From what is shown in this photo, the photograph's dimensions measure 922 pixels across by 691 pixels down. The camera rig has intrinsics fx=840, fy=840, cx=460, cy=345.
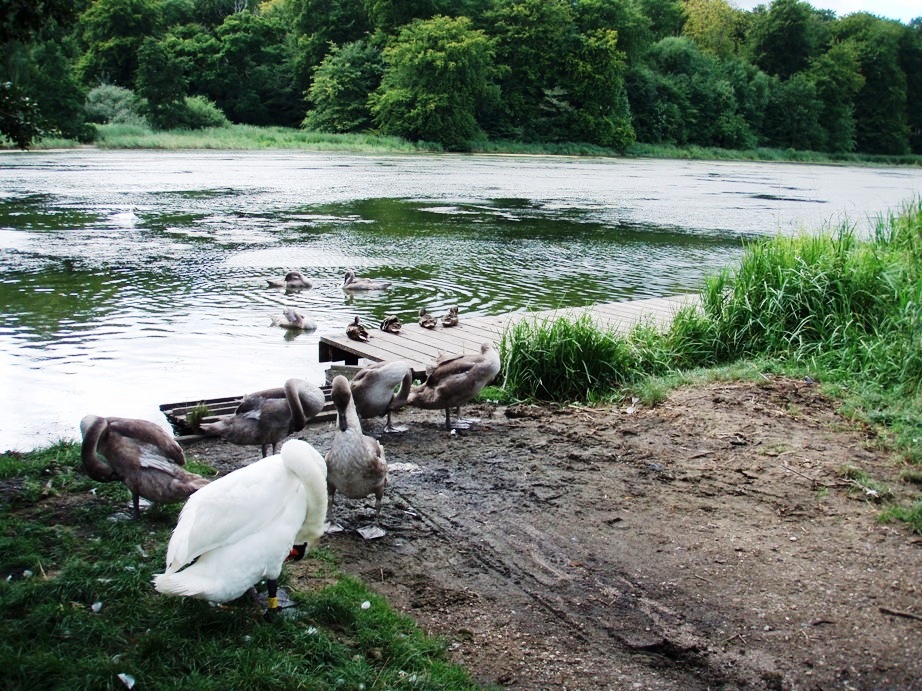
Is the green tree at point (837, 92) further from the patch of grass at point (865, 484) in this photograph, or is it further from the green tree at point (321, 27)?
the patch of grass at point (865, 484)

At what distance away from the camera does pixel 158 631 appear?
353 cm

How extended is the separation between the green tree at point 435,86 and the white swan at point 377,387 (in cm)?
5711

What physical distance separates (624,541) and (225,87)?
70.3 meters

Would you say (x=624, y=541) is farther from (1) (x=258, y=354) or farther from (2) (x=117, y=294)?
(2) (x=117, y=294)

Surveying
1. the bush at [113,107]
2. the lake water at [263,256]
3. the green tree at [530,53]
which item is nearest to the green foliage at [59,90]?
the bush at [113,107]

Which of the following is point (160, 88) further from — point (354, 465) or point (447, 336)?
point (354, 465)

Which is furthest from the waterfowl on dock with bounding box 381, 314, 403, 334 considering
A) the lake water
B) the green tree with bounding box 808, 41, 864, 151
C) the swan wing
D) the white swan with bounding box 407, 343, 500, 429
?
the green tree with bounding box 808, 41, 864, 151

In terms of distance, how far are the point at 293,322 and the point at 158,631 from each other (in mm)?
7850

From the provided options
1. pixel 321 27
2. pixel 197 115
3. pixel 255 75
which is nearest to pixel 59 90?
pixel 197 115

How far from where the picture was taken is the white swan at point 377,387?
6.42m

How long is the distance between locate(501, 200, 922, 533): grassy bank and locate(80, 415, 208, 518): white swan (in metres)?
3.71

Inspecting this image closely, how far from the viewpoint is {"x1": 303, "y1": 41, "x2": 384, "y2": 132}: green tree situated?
64812mm

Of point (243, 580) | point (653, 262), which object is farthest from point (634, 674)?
point (653, 262)

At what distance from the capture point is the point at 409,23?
73.1m
